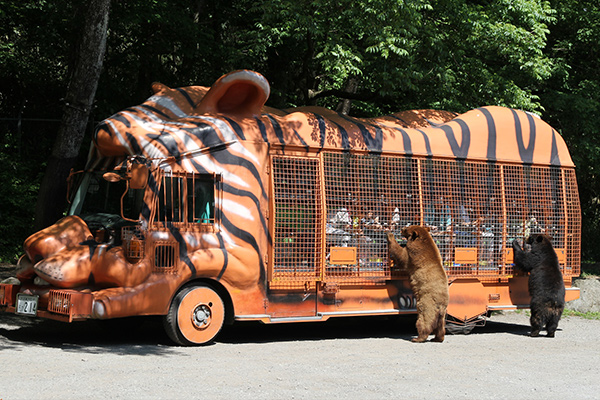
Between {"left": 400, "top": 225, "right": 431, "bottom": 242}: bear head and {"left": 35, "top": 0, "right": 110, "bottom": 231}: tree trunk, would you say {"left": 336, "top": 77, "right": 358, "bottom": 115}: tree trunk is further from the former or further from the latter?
{"left": 400, "top": 225, "right": 431, "bottom": 242}: bear head

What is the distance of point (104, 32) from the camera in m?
12.3

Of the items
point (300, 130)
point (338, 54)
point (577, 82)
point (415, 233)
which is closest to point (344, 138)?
point (300, 130)

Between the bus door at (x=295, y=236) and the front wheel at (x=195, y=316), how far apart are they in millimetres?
811

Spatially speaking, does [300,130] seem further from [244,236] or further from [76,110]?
[76,110]

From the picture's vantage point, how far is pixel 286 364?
8.63 m

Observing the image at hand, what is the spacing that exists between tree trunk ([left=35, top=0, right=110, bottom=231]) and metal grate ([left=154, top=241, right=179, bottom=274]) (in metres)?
3.87

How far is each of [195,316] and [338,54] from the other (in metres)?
5.77

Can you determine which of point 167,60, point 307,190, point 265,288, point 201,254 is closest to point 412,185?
point 307,190

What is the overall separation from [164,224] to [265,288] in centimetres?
165

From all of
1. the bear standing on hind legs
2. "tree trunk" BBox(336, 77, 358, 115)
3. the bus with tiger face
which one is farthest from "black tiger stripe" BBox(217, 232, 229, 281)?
"tree trunk" BBox(336, 77, 358, 115)

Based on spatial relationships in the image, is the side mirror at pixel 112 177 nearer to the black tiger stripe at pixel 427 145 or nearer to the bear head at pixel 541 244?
the black tiger stripe at pixel 427 145

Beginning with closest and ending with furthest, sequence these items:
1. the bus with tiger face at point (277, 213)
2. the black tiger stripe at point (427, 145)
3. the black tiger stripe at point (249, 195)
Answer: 1. the bus with tiger face at point (277, 213)
2. the black tiger stripe at point (249, 195)
3. the black tiger stripe at point (427, 145)

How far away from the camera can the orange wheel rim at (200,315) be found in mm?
9602

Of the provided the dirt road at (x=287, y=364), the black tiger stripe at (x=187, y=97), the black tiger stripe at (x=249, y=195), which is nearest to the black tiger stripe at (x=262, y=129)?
the black tiger stripe at (x=249, y=195)
